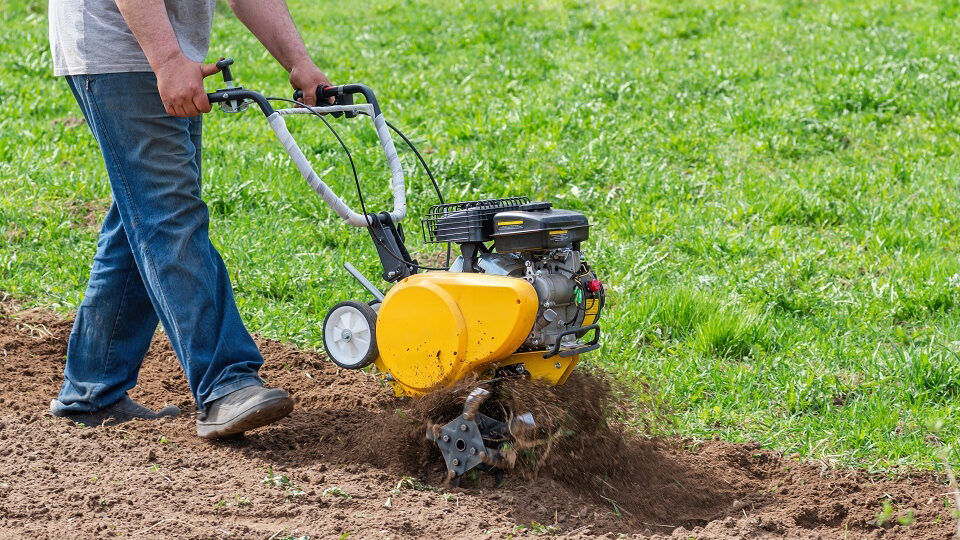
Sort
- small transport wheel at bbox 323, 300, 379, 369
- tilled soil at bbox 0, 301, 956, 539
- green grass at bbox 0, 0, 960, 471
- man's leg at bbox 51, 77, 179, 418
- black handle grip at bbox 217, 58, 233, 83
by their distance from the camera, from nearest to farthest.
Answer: tilled soil at bbox 0, 301, 956, 539 → black handle grip at bbox 217, 58, 233, 83 → small transport wheel at bbox 323, 300, 379, 369 → man's leg at bbox 51, 77, 179, 418 → green grass at bbox 0, 0, 960, 471

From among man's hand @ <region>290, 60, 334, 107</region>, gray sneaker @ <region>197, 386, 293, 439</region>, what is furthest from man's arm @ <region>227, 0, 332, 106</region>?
gray sneaker @ <region>197, 386, 293, 439</region>

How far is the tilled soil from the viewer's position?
287 centimetres

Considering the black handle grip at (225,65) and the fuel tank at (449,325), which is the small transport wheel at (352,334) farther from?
the black handle grip at (225,65)

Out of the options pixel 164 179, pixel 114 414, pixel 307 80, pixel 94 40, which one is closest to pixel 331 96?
pixel 307 80

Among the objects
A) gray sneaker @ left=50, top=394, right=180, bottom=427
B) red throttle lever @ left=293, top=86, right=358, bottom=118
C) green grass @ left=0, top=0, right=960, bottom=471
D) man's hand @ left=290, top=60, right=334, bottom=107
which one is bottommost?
green grass @ left=0, top=0, right=960, bottom=471

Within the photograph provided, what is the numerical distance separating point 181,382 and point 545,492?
1874 mm

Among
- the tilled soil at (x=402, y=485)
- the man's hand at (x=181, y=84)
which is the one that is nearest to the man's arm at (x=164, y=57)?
the man's hand at (x=181, y=84)

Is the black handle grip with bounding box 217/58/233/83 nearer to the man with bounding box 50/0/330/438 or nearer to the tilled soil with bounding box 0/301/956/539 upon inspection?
the man with bounding box 50/0/330/438

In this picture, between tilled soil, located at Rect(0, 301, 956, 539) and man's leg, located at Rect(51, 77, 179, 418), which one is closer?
tilled soil, located at Rect(0, 301, 956, 539)

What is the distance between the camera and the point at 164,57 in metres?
3.16

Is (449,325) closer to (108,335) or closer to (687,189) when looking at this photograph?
(108,335)

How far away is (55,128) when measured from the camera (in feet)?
24.2

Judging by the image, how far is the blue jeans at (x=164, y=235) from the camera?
334 cm

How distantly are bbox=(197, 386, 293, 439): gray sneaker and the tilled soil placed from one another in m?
0.07
